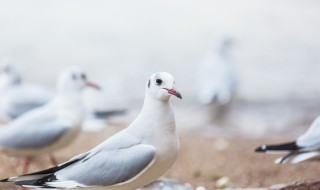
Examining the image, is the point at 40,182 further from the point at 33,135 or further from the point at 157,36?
the point at 157,36

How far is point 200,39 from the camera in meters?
3.68

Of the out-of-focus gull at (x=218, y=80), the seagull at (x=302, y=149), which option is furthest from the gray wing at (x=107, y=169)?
the out-of-focus gull at (x=218, y=80)

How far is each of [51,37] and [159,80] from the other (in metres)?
2.34

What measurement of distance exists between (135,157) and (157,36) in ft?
7.78

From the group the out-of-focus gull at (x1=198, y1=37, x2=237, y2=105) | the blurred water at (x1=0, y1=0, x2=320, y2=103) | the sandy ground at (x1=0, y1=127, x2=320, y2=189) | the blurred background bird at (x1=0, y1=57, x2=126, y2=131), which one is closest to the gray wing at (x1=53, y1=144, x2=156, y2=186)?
the sandy ground at (x1=0, y1=127, x2=320, y2=189)

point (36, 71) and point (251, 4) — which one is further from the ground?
point (251, 4)

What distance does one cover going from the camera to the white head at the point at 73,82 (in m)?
2.02

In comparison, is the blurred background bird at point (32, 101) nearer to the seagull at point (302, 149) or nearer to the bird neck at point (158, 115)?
the seagull at point (302, 149)

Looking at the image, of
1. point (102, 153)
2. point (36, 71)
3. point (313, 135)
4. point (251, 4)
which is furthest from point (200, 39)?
point (102, 153)

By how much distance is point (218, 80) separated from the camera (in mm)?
2904

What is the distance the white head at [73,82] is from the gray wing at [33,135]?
0.39ft

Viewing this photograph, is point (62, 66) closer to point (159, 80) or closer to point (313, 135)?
point (313, 135)

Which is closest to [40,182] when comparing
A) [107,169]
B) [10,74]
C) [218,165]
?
[107,169]

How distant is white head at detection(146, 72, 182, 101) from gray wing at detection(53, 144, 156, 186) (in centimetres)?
9
